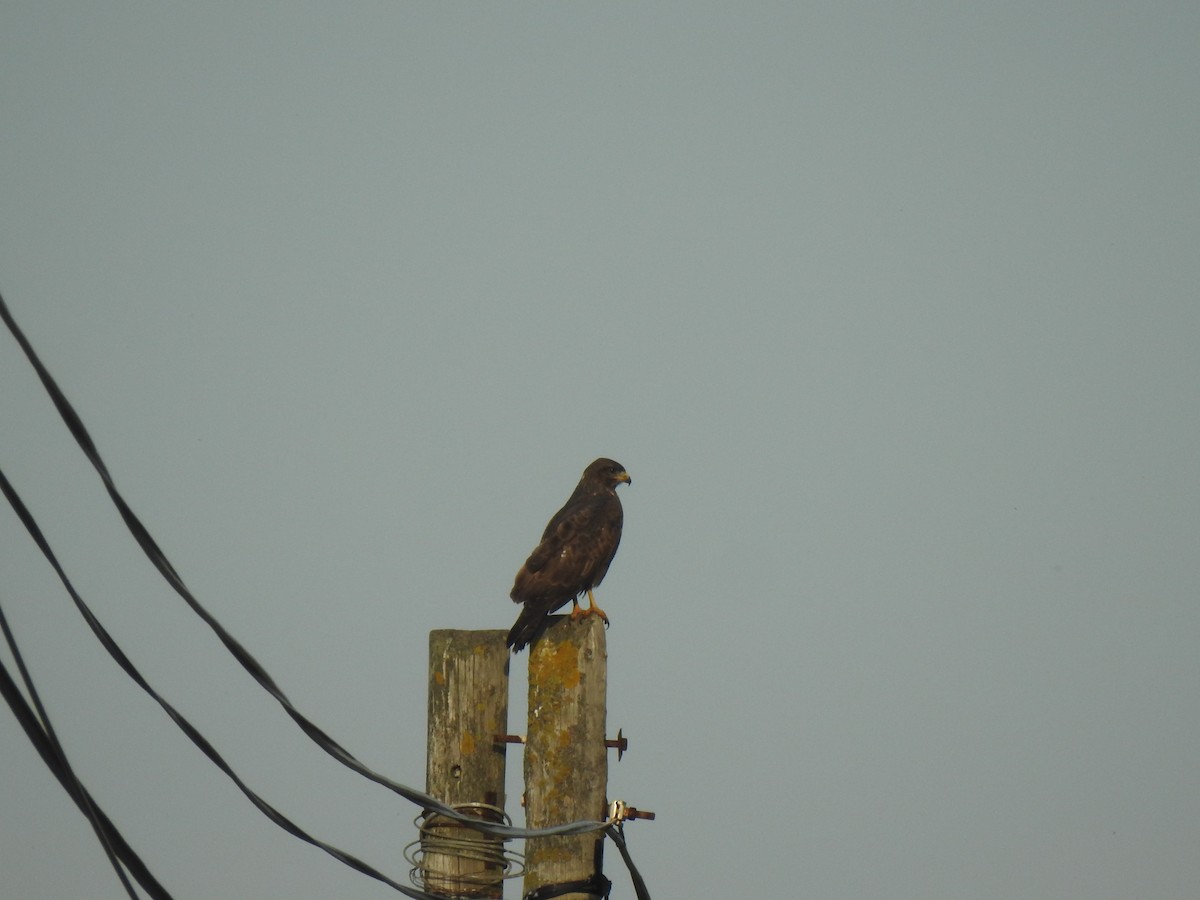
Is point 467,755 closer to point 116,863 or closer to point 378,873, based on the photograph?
point 378,873

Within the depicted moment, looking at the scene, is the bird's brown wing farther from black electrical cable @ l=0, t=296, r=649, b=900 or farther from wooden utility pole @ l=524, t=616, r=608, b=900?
black electrical cable @ l=0, t=296, r=649, b=900

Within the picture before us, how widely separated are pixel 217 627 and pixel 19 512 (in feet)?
2.42

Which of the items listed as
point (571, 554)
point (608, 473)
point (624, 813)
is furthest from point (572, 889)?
point (608, 473)

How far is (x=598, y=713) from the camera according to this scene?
20.6 ft

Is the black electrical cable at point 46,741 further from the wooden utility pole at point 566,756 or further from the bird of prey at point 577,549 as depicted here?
the bird of prey at point 577,549

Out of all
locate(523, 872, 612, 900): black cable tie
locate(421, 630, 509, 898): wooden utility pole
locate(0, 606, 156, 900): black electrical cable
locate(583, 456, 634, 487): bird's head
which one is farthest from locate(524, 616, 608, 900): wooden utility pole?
locate(583, 456, 634, 487): bird's head

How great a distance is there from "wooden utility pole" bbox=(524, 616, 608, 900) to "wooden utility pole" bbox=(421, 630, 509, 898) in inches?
12.4

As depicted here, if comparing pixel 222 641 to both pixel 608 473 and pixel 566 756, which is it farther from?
pixel 608 473

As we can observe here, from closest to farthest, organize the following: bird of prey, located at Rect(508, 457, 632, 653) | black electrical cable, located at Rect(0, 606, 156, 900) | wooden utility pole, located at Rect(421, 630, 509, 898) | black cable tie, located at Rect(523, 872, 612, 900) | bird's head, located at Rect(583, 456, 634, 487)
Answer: black electrical cable, located at Rect(0, 606, 156, 900)
black cable tie, located at Rect(523, 872, 612, 900)
wooden utility pole, located at Rect(421, 630, 509, 898)
bird of prey, located at Rect(508, 457, 632, 653)
bird's head, located at Rect(583, 456, 634, 487)

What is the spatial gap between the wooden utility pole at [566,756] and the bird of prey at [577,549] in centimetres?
102

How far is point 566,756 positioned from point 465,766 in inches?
22.7

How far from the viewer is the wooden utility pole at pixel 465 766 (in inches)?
257

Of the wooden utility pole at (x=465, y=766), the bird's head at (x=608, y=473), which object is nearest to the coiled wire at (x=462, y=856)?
the wooden utility pole at (x=465, y=766)

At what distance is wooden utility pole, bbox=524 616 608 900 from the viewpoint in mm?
6191
